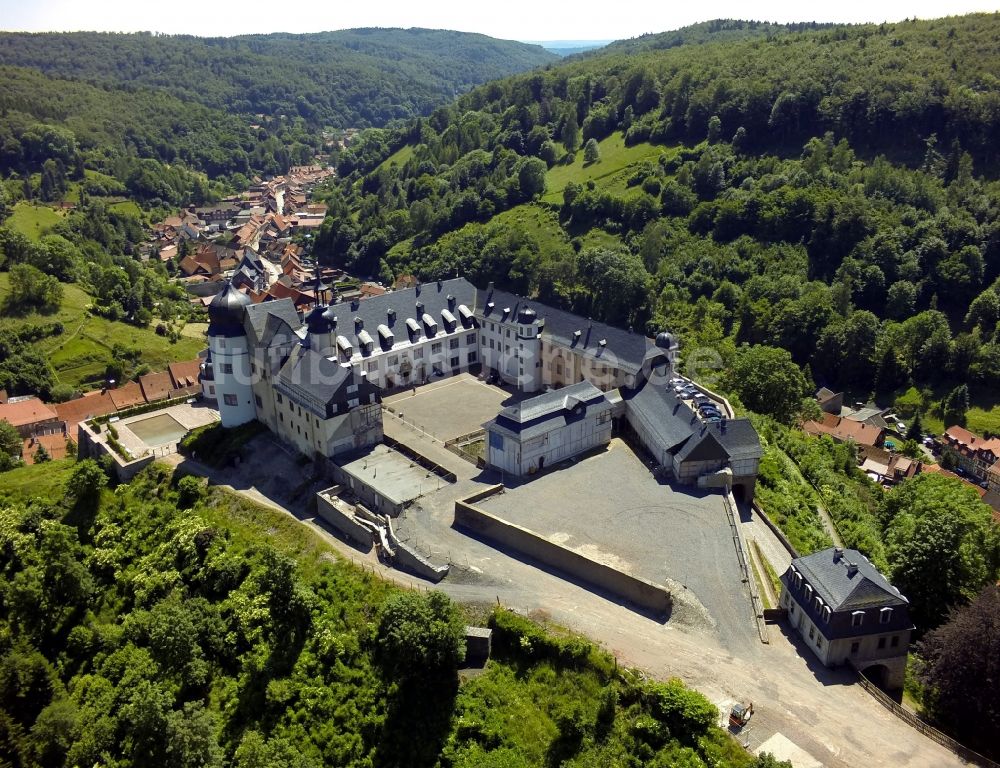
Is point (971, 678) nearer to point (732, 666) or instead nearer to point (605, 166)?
point (732, 666)

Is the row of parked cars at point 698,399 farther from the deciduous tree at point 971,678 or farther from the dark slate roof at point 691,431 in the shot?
the deciduous tree at point 971,678

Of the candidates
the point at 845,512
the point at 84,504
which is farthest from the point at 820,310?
the point at 84,504

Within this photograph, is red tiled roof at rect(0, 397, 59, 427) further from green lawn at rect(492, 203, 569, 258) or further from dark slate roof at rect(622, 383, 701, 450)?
green lawn at rect(492, 203, 569, 258)

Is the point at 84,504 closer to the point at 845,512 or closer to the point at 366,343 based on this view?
the point at 366,343

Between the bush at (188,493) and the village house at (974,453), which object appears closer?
the bush at (188,493)

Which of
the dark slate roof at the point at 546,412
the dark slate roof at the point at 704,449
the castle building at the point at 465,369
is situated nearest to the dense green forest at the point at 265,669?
the castle building at the point at 465,369

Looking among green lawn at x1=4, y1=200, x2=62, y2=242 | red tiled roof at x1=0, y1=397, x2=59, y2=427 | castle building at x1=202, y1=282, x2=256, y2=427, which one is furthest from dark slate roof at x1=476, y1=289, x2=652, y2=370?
green lawn at x1=4, y1=200, x2=62, y2=242
